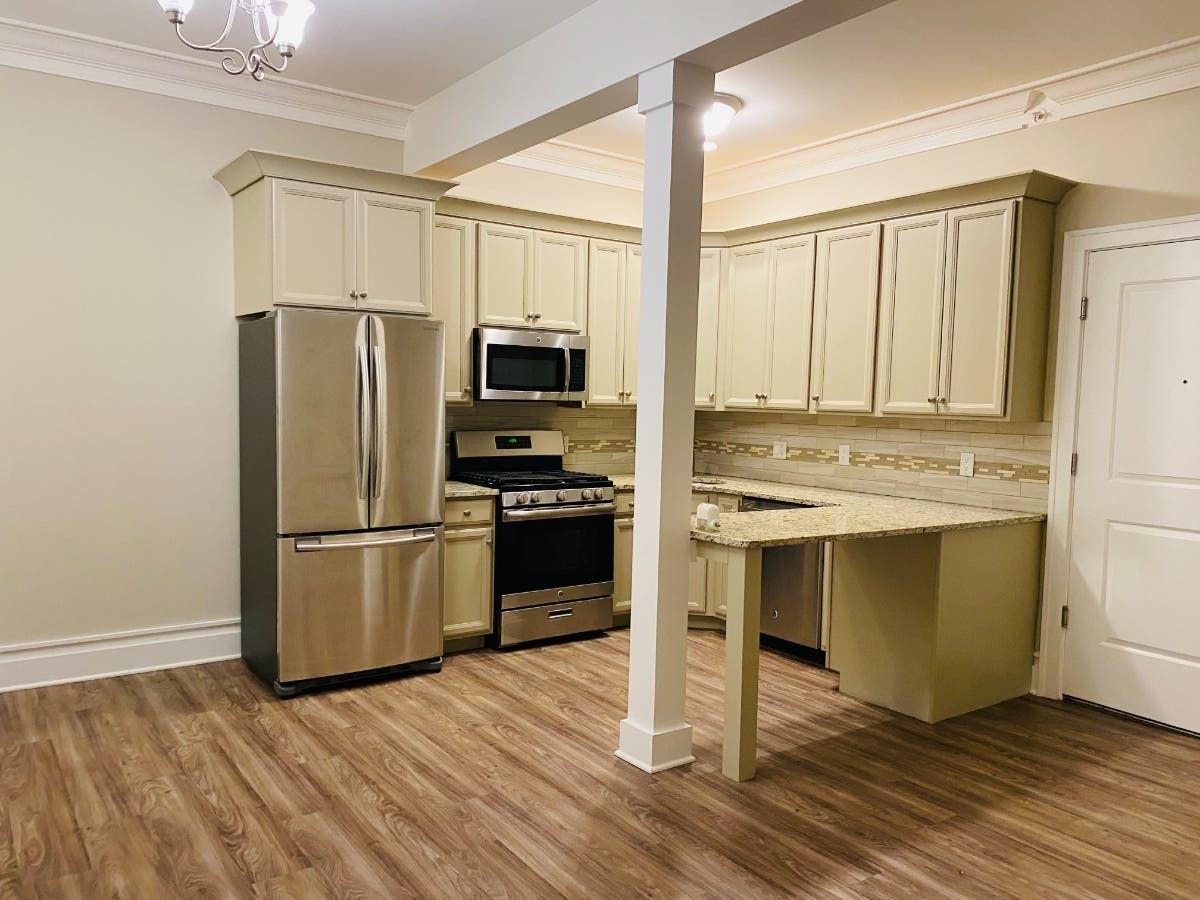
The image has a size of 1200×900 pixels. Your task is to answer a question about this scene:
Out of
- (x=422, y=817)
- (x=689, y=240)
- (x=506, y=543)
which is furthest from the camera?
(x=506, y=543)

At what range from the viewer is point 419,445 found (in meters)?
4.10

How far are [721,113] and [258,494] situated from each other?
2.85 m

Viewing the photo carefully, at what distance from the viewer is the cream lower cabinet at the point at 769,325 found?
4867 mm

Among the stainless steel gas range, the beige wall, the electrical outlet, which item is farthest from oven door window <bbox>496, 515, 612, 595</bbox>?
the electrical outlet

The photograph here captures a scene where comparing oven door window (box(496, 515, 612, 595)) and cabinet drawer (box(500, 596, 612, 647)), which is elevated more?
oven door window (box(496, 515, 612, 595))

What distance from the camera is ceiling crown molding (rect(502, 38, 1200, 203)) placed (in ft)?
11.9

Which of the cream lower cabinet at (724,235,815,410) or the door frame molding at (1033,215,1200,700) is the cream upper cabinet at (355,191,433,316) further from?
the door frame molding at (1033,215,1200,700)

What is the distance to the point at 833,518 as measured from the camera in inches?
145

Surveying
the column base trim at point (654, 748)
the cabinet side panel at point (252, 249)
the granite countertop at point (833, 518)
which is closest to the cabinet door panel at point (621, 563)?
the granite countertop at point (833, 518)

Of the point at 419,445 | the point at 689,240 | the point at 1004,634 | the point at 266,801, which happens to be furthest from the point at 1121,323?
the point at 266,801

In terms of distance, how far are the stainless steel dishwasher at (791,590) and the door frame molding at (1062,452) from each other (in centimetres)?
103

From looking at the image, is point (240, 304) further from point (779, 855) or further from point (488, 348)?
point (779, 855)

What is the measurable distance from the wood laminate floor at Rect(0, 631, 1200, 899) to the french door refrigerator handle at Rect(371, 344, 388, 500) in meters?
0.96

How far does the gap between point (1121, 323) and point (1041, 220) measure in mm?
572
